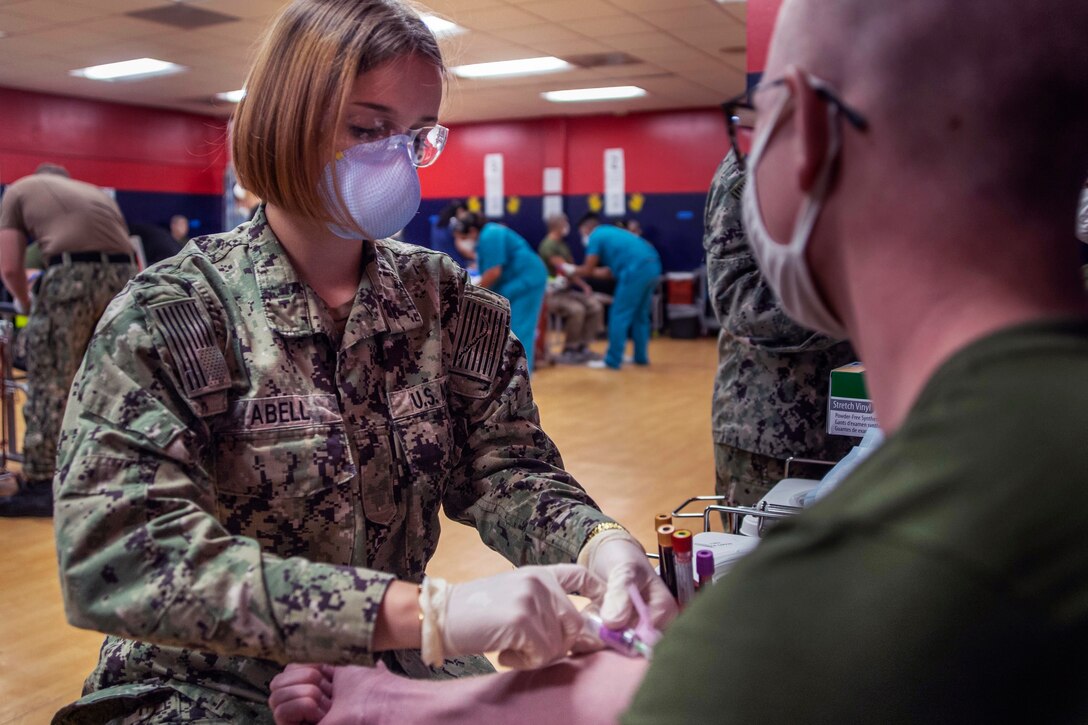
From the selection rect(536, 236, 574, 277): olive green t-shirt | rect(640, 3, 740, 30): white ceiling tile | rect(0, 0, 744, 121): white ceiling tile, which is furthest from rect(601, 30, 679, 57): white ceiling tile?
rect(536, 236, 574, 277): olive green t-shirt

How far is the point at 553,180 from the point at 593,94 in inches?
81.0

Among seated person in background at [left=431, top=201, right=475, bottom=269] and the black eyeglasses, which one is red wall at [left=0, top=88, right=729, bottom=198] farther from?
the black eyeglasses

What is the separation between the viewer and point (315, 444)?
116cm

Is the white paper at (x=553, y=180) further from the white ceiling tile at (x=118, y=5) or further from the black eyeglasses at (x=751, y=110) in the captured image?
the black eyeglasses at (x=751, y=110)

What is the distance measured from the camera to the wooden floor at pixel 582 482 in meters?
2.64

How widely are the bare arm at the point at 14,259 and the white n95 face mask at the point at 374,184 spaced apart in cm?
370

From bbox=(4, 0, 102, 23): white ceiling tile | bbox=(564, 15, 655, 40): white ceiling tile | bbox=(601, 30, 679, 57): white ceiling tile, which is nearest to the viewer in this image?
bbox=(4, 0, 102, 23): white ceiling tile

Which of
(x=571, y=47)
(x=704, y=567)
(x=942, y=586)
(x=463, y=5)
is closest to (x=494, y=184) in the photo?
(x=571, y=47)

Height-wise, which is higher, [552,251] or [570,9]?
[570,9]

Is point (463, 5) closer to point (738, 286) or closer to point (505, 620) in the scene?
point (738, 286)

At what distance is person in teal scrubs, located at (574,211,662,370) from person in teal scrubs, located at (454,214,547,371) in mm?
1278

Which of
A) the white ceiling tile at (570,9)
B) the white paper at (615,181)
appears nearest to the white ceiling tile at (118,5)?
the white ceiling tile at (570,9)

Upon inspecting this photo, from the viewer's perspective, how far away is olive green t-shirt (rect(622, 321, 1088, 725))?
47 centimetres

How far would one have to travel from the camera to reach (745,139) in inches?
35.0
